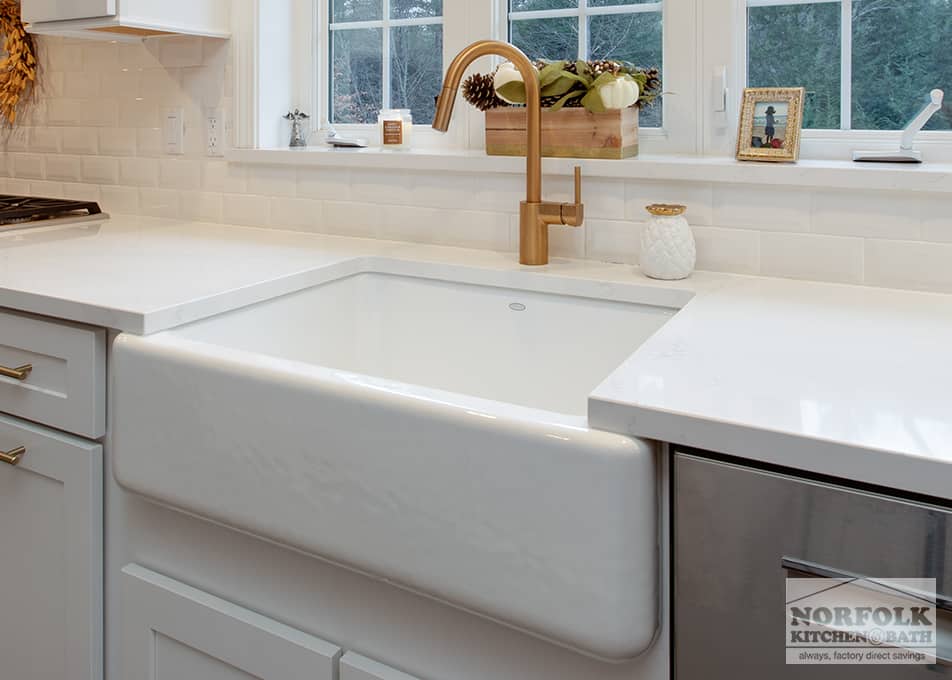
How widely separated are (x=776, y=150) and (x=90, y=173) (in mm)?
1850

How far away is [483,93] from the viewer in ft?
5.32

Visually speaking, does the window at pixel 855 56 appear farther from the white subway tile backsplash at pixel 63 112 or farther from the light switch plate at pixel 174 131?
the white subway tile backsplash at pixel 63 112

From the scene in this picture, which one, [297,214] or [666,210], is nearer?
[666,210]

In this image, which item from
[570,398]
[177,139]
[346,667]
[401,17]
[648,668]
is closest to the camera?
[648,668]

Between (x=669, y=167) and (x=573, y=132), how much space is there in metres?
0.20

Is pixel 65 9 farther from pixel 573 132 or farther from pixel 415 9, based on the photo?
pixel 573 132

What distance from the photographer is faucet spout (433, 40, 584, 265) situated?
140cm

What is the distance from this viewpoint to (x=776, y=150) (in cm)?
144

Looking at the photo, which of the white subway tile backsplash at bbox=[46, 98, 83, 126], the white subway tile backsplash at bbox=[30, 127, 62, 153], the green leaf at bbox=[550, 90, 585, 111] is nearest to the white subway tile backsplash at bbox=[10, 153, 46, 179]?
the white subway tile backsplash at bbox=[30, 127, 62, 153]

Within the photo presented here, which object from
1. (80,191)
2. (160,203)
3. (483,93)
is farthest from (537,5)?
(80,191)

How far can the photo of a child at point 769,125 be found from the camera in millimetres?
1447

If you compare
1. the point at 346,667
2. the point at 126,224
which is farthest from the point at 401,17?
the point at 346,667

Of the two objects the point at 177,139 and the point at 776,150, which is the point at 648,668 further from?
the point at 177,139

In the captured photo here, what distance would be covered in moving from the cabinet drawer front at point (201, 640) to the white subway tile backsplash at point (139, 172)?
126 centimetres
